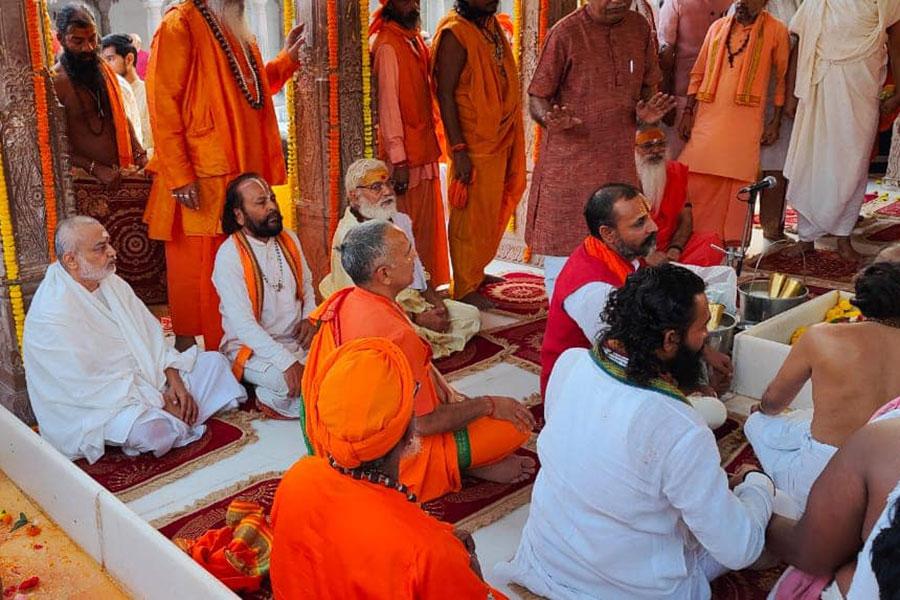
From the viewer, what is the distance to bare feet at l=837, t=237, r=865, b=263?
236 inches

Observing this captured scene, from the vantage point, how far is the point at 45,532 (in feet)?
9.70

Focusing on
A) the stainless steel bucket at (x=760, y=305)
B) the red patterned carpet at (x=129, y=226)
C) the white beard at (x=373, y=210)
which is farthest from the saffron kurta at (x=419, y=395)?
the red patterned carpet at (x=129, y=226)

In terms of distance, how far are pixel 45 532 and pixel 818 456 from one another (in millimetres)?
2513

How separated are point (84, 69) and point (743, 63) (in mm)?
3957

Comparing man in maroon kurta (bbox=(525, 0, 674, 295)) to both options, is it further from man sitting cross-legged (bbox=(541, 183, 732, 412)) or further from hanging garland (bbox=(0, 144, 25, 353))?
hanging garland (bbox=(0, 144, 25, 353))

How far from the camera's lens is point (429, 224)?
17.2ft

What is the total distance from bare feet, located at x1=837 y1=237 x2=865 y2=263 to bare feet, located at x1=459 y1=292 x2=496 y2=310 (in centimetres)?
260

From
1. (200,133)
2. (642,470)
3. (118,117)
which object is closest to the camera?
(642,470)

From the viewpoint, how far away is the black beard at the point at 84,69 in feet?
15.8

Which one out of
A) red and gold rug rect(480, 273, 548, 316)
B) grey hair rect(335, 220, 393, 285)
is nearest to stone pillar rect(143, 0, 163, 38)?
red and gold rug rect(480, 273, 548, 316)

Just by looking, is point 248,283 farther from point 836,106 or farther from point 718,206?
point 836,106

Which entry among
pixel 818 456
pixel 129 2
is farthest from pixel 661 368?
pixel 129 2

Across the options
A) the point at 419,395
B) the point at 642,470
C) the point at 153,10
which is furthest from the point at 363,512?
the point at 153,10

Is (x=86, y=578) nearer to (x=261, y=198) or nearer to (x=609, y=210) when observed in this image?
(x=261, y=198)
